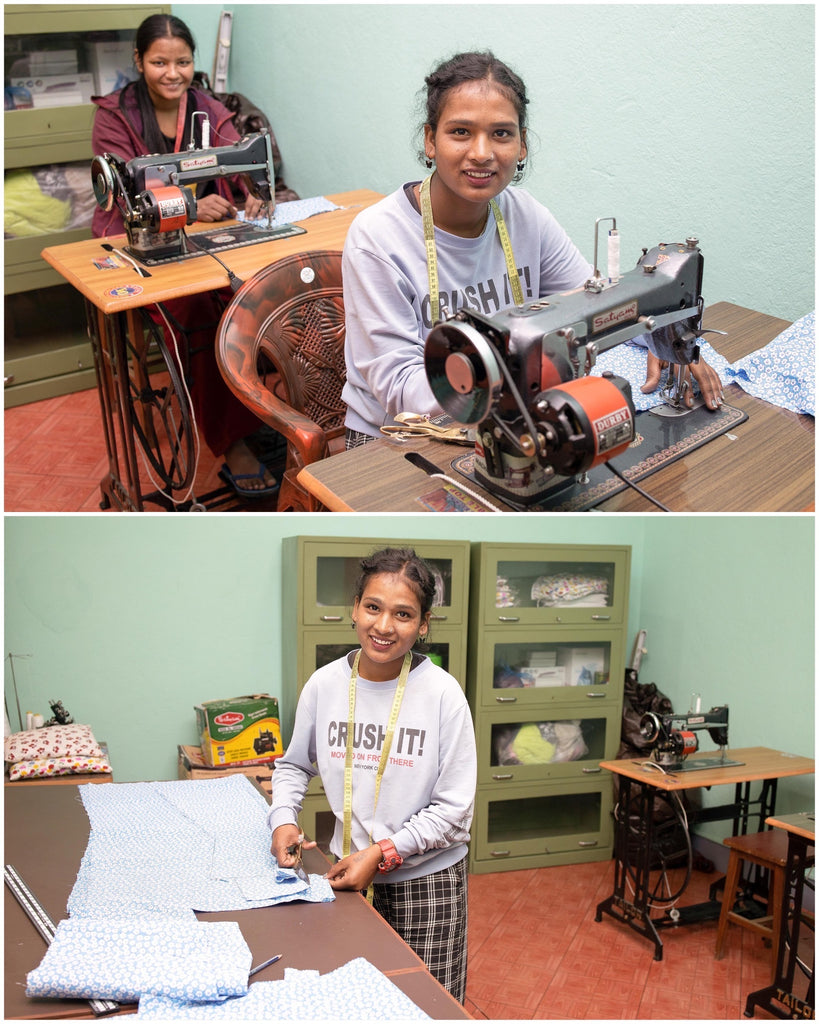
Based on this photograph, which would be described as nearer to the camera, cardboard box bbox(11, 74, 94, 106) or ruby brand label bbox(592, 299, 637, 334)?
ruby brand label bbox(592, 299, 637, 334)

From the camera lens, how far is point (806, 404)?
6.60 feet

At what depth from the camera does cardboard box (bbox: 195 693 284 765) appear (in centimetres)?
370

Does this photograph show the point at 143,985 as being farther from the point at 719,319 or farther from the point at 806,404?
the point at 719,319

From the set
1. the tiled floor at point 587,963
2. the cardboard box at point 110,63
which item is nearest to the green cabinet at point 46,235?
the cardboard box at point 110,63

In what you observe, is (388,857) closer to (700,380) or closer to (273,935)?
(273,935)

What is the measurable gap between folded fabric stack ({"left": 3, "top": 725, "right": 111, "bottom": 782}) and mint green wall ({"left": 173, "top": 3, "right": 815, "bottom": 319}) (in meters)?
2.33

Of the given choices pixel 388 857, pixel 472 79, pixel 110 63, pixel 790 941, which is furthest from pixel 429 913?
pixel 110 63

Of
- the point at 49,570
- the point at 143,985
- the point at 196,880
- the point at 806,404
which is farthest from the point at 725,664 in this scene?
the point at 143,985

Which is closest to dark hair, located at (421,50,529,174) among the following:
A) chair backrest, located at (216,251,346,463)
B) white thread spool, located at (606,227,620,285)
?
white thread spool, located at (606,227,620,285)

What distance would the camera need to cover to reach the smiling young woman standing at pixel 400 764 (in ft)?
6.08

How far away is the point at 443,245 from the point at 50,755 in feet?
6.33

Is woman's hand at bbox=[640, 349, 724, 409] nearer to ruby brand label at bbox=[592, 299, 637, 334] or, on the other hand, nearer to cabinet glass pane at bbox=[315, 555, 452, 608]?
ruby brand label at bbox=[592, 299, 637, 334]

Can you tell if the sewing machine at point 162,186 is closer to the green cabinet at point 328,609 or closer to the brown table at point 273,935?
the green cabinet at point 328,609

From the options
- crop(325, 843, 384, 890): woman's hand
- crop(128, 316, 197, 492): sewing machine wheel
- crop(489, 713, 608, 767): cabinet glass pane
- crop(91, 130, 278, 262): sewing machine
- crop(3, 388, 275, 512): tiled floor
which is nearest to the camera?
crop(325, 843, 384, 890): woman's hand
